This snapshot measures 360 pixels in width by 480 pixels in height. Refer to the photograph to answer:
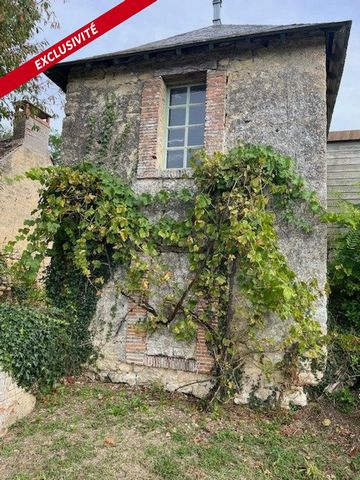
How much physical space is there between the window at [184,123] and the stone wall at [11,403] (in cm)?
388

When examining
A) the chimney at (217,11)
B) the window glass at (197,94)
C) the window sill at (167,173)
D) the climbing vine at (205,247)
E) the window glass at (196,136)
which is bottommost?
the climbing vine at (205,247)

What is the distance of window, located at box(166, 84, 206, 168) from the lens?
619 centimetres

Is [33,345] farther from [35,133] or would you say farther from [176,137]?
[35,133]

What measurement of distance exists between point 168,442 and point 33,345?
79.8 inches

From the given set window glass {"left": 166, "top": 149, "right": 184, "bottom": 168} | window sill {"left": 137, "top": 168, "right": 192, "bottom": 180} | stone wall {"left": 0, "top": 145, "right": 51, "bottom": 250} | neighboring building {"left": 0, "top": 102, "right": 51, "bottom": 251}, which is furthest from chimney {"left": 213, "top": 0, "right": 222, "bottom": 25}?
stone wall {"left": 0, "top": 145, "right": 51, "bottom": 250}

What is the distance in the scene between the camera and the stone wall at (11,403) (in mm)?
4320

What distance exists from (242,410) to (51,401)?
2542mm

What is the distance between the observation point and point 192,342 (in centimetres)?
552

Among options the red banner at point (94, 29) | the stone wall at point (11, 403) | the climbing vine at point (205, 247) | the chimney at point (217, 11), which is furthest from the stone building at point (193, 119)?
the chimney at point (217, 11)

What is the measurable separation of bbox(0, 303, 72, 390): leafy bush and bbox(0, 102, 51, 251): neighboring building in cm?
712

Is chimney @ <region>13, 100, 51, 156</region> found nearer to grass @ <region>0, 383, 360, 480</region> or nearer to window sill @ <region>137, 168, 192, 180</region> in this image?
window sill @ <region>137, 168, 192, 180</region>

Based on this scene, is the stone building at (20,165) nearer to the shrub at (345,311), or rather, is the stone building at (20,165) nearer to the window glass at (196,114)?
the window glass at (196,114)

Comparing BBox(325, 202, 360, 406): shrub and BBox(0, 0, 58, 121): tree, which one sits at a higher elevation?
BBox(0, 0, 58, 121): tree

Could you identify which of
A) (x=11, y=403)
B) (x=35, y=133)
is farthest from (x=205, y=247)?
(x=35, y=133)
